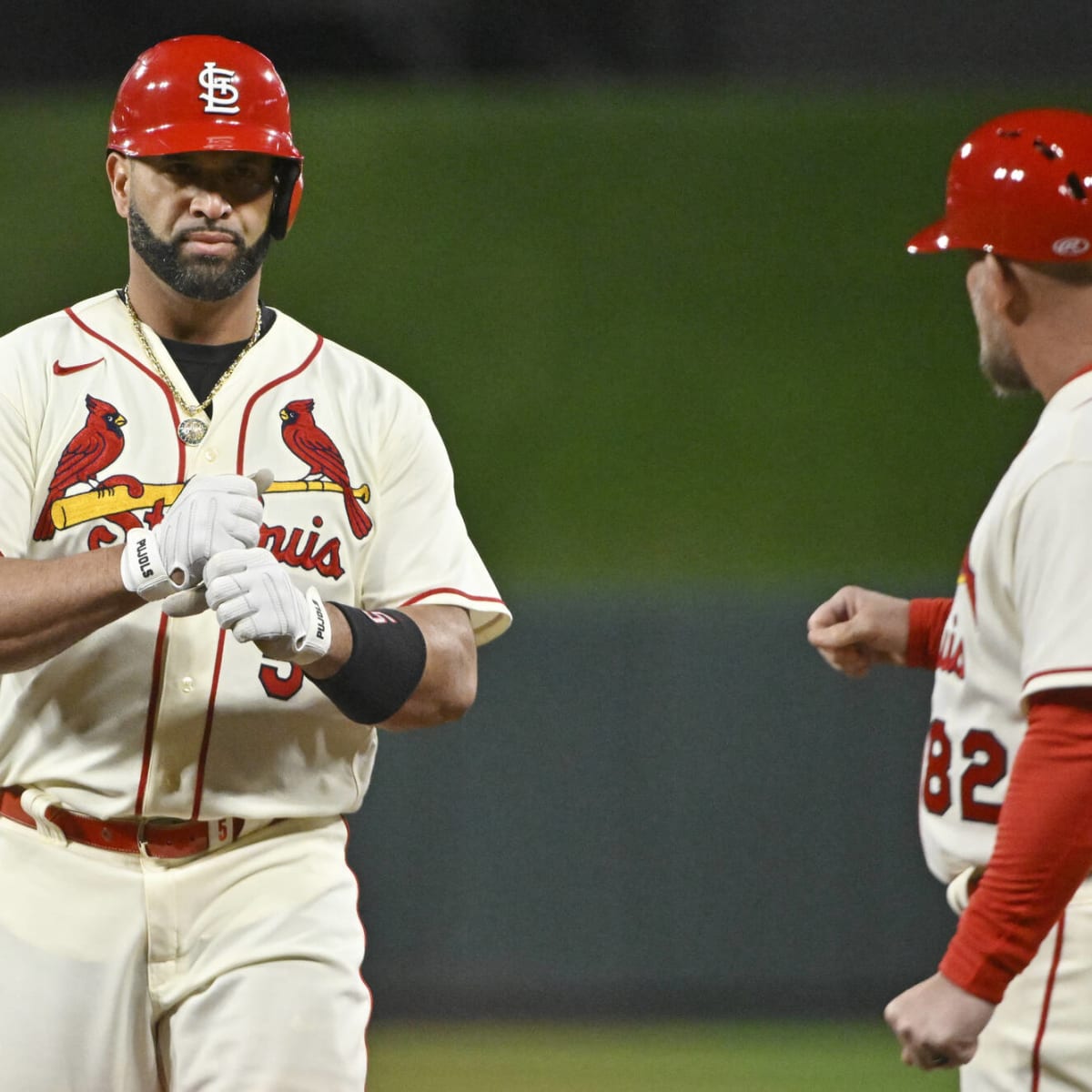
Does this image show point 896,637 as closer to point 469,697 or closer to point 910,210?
point 469,697

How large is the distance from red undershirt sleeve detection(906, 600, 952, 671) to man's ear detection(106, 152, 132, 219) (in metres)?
1.29

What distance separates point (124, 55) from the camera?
4840 mm

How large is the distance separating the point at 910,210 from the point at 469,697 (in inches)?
122

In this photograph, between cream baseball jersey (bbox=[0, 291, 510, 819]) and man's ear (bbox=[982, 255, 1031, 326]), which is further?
cream baseball jersey (bbox=[0, 291, 510, 819])

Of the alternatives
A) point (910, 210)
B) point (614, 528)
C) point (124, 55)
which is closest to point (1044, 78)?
point (910, 210)

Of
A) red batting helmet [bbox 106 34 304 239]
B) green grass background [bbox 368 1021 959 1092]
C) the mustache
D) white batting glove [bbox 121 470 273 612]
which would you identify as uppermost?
red batting helmet [bbox 106 34 304 239]

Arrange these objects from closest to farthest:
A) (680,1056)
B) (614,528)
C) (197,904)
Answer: (197,904)
(680,1056)
(614,528)

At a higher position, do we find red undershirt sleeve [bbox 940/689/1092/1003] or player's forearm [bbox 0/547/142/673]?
player's forearm [bbox 0/547/142/673]

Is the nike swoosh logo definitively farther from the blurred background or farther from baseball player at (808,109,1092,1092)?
the blurred background

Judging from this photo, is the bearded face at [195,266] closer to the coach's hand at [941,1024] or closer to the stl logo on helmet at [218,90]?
the stl logo on helmet at [218,90]

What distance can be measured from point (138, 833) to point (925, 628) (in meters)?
1.10

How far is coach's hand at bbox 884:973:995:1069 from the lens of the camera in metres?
1.67

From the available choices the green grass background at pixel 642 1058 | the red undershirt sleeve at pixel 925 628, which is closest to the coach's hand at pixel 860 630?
the red undershirt sleeve at pixel 925 628

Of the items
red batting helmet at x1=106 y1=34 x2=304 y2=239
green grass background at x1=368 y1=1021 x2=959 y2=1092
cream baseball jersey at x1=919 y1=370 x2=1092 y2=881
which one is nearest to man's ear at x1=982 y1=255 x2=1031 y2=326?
cream baseball jersey at x1=919 y1=370 x2=1092 y2=881
